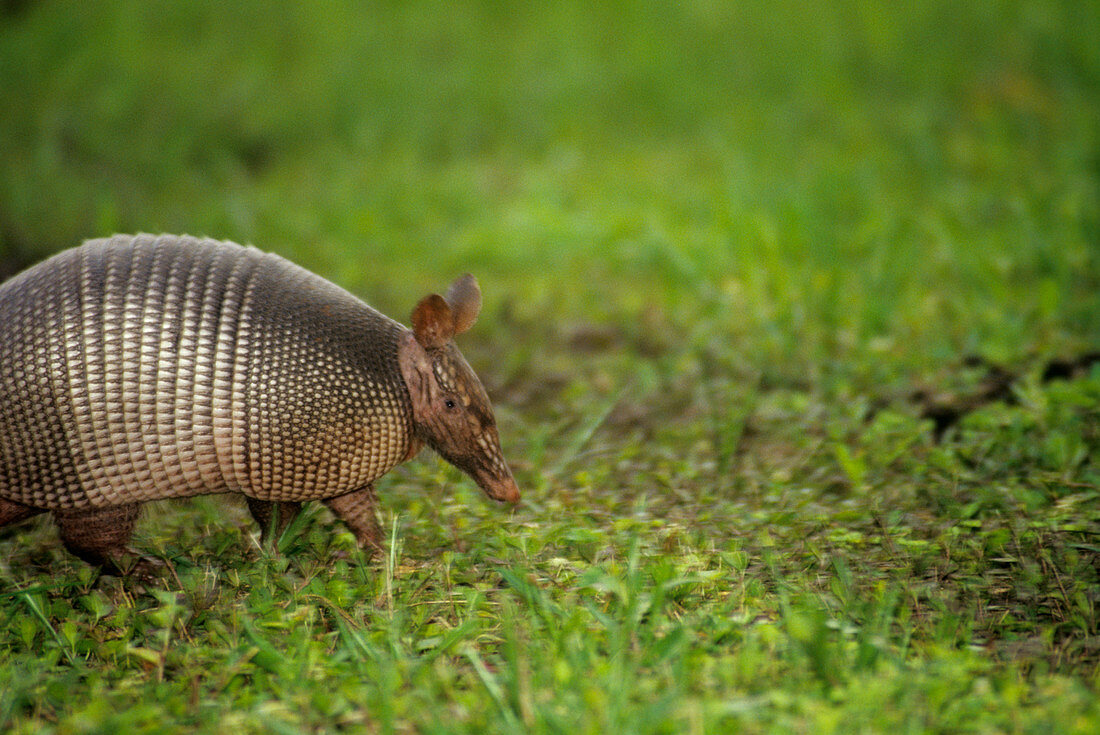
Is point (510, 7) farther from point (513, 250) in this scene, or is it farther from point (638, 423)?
point (638, 423)

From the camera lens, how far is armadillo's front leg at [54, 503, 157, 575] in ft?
12.3

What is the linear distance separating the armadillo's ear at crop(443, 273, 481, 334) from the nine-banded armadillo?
0.24ft

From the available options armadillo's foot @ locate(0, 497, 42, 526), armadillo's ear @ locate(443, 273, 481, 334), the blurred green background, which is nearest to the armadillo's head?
armadillo's ear @ locate(443, 273, 481, 334)

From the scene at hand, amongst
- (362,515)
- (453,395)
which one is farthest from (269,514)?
(453,395)

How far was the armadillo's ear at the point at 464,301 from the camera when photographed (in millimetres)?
3998

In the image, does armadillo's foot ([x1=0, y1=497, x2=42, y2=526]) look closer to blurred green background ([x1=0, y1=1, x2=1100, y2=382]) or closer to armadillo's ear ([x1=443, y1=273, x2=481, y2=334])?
armadillo's ear ([x1=443, y1=273, x2=481, y2=334])

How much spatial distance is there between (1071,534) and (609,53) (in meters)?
8.61

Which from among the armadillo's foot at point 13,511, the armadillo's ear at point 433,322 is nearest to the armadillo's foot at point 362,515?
the armadillo's ear at point 433,322

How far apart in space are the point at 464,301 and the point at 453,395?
13.9 inches

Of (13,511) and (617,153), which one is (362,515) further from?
(617,153)

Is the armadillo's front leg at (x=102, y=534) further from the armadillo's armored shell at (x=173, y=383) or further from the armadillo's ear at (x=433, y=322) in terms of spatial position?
the armadillo's ear at (x=433, y=322)

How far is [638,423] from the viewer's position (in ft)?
17.4

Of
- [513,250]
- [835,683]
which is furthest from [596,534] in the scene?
[513,250]

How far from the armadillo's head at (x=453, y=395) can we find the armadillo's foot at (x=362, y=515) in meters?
0.31
